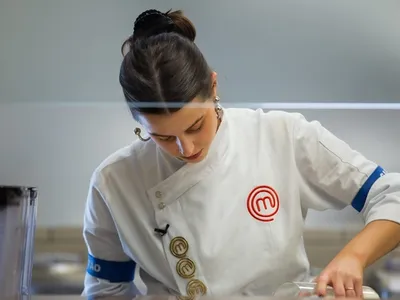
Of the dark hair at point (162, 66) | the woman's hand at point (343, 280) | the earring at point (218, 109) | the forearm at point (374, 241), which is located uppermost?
the dark hair at point (162, 66)

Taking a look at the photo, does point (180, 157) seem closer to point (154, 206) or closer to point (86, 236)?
point (154, 206)

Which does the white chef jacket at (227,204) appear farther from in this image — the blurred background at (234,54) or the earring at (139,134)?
the blurred background at (234,54)

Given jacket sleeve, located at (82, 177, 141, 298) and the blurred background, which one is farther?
jacket sleeve, located at (82, 177, 141, 298)

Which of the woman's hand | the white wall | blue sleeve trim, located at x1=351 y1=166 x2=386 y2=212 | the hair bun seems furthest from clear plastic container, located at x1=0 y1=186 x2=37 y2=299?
blue sleeve trim, located at x1=351 y1=166 x2=386 y2=212

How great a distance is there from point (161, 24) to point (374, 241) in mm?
476

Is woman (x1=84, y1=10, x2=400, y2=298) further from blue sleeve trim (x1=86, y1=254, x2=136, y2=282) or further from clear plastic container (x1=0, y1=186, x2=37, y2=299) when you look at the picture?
clear plastic container (x1=0, y1=186, x2=37, y2=299)

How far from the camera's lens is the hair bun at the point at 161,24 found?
0.84 metres

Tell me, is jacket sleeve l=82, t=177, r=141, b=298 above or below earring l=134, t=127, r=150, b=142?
below

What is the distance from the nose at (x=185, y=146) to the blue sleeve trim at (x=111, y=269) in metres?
0.28

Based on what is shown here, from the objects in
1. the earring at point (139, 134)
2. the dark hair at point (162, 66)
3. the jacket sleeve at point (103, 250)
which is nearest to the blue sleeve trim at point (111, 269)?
the jacket sleeve at point (103, 250)

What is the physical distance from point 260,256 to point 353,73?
1.14 feet

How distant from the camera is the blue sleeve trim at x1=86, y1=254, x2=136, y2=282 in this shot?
106cm

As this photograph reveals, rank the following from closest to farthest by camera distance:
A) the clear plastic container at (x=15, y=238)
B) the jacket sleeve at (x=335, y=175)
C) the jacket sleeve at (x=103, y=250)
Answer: the clear plastic container at (x=15, y=238) < the jacket sleeve at (x=335, y=175) < the jacket sleeve at (x=103, y=250)

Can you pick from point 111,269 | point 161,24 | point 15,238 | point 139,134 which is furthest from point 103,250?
point 161,24
